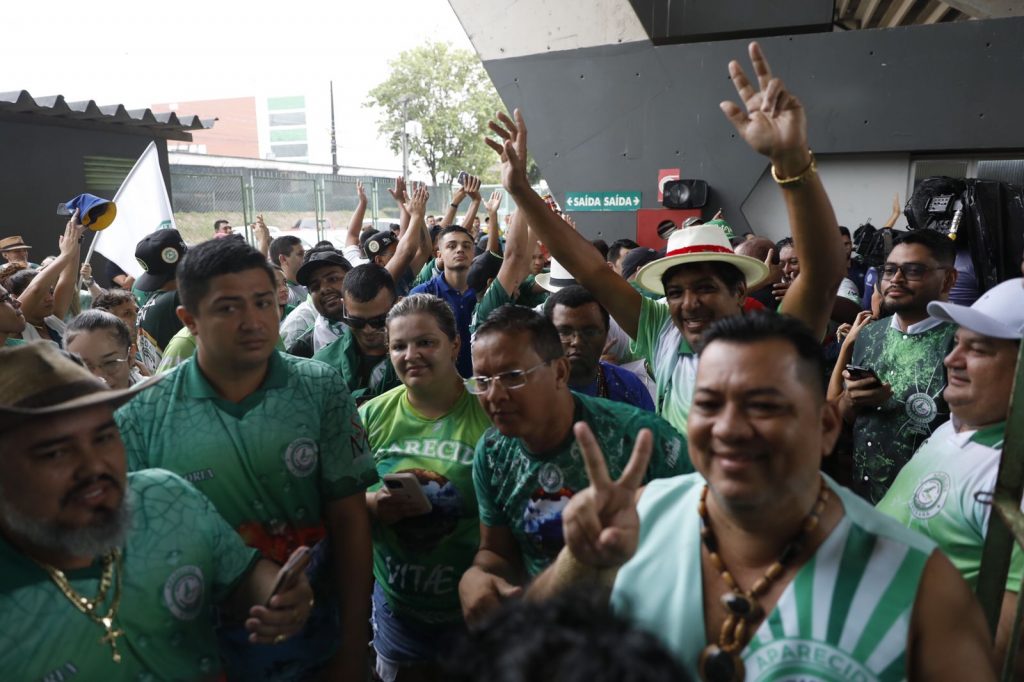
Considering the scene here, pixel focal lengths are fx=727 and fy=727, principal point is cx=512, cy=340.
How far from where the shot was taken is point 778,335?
1.58 meters

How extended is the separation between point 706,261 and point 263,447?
1.86 metres

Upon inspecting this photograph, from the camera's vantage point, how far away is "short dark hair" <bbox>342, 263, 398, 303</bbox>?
12.1ft

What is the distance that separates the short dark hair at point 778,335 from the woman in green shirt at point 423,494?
1236 mm

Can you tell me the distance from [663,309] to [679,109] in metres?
6.27

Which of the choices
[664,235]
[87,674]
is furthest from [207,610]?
[664,235]

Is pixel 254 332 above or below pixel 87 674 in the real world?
above

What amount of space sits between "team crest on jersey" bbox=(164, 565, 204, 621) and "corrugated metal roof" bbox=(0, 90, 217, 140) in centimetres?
944

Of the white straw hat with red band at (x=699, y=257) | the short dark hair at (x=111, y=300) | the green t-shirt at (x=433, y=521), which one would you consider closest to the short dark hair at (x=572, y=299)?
the white straw hat with red band at (x=699, y=257)

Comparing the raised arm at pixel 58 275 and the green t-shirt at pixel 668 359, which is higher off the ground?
the raised arm at pixel 58 275

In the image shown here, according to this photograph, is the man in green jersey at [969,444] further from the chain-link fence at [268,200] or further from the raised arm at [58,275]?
the chain-link fence at [268,200]

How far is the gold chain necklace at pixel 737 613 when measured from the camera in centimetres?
141

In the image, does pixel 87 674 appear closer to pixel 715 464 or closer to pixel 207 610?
pixel 207 610

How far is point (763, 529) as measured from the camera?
152cm

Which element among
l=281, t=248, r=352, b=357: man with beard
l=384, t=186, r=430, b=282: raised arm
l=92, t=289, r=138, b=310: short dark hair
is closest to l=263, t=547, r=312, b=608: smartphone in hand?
l=281, t=248, r=352, b=357: man with beard
